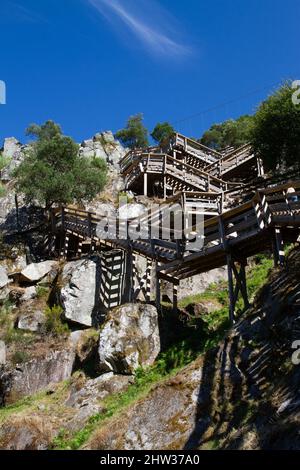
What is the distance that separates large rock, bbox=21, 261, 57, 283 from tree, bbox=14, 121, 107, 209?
5204 millimetres

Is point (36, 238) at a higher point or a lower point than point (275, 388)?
higher

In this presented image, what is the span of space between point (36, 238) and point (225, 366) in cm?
1918

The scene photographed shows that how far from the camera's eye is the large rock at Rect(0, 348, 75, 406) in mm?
16516

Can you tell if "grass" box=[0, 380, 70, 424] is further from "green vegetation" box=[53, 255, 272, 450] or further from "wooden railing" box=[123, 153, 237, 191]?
"wooden railing" box=[123, 153, 237, 191]

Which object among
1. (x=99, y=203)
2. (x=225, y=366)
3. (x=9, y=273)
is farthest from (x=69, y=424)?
(x=99, y=203)

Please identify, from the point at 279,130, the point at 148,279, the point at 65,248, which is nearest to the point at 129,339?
the point at 148,279

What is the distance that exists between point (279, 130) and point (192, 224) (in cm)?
604

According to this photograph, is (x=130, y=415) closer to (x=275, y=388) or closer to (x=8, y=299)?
(x=275, y=388)

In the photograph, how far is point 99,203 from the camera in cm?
3059

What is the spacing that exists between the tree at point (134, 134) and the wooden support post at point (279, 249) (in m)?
38.0

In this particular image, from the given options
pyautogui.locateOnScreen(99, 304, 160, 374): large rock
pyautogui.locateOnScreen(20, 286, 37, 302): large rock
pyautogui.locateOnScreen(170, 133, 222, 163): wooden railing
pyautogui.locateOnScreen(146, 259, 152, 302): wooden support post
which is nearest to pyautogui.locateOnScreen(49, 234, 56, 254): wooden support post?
pyautogui.locateOnScreen(20, 286, 37, 302): large rock

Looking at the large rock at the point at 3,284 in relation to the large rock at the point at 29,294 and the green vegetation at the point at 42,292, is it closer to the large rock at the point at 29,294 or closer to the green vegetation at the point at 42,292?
the large rock at the point at 29,294

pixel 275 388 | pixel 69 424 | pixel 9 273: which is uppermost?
pixel 9 273

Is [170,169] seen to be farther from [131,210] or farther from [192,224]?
[192,224]
